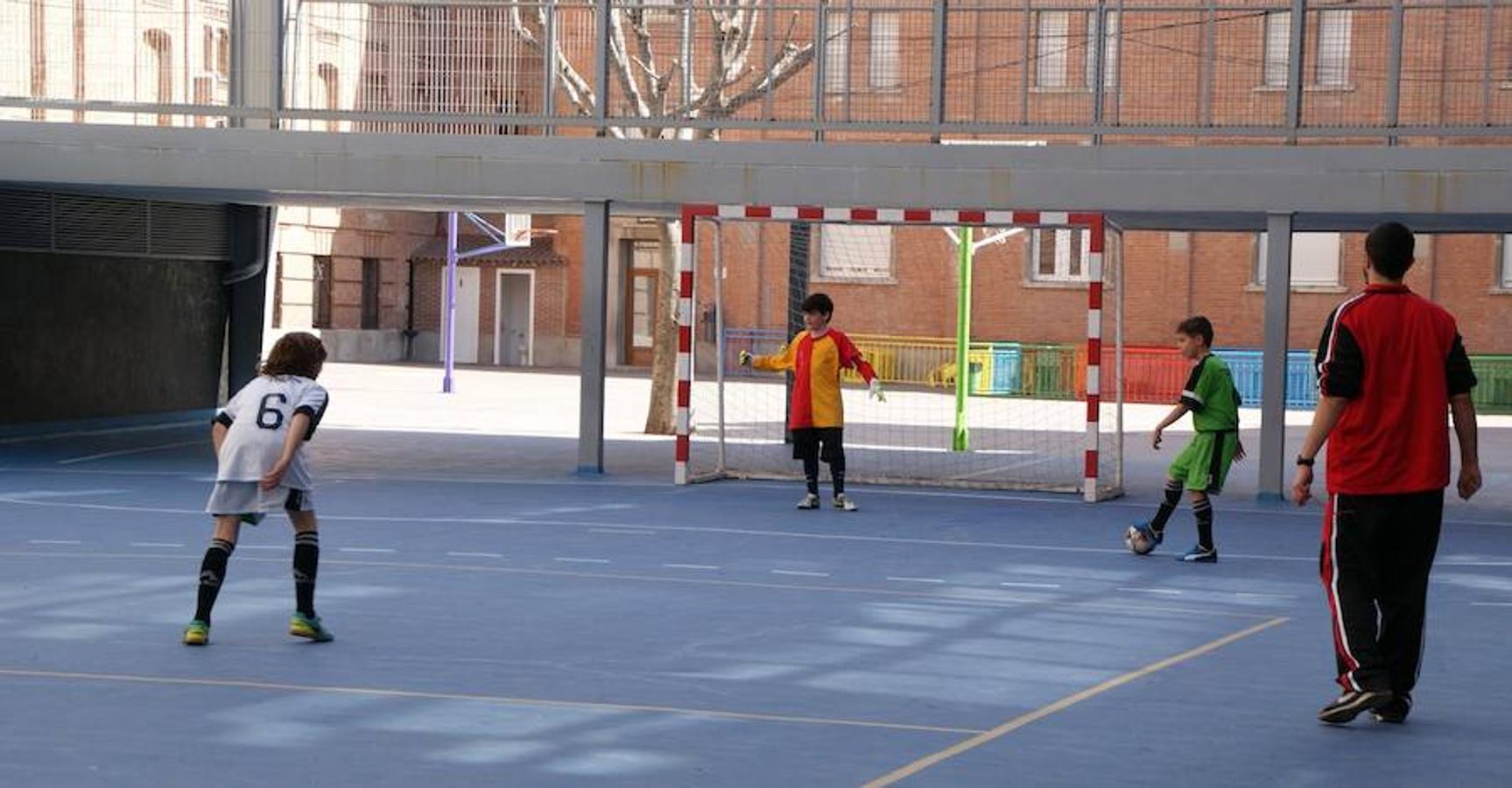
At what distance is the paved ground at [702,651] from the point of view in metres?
7.80

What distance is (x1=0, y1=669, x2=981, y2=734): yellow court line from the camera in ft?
27.9

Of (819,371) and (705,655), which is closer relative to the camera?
(705,655)

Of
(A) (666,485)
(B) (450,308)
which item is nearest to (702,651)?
(A) (666,485)

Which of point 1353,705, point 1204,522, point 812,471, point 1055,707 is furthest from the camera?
point 812,471

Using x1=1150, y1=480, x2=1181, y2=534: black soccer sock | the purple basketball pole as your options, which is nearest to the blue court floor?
x1=1150, y1=480, x2=1181, y2=534: black soccer sock

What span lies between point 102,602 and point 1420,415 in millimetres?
7104

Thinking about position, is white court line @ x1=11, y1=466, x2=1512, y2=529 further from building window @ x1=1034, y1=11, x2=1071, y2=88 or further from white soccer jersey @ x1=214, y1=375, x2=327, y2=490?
white soccer jersey @ x1=214, y1=375, x2=327, y2=490

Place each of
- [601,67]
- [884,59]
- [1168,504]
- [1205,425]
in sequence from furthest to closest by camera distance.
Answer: [884,59] → [601,67] → [1168,504] → [1205,425]

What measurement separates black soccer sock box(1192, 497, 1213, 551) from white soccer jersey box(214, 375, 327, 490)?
6873mm

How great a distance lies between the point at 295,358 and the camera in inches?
404

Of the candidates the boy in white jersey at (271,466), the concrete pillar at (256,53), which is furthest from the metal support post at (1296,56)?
the boy in white jersey at (271,466)

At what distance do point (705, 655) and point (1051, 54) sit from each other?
42.7 feet

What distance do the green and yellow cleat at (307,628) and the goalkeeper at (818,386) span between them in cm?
790

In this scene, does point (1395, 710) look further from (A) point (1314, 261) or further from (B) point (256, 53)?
(A) point (1314, 261)
